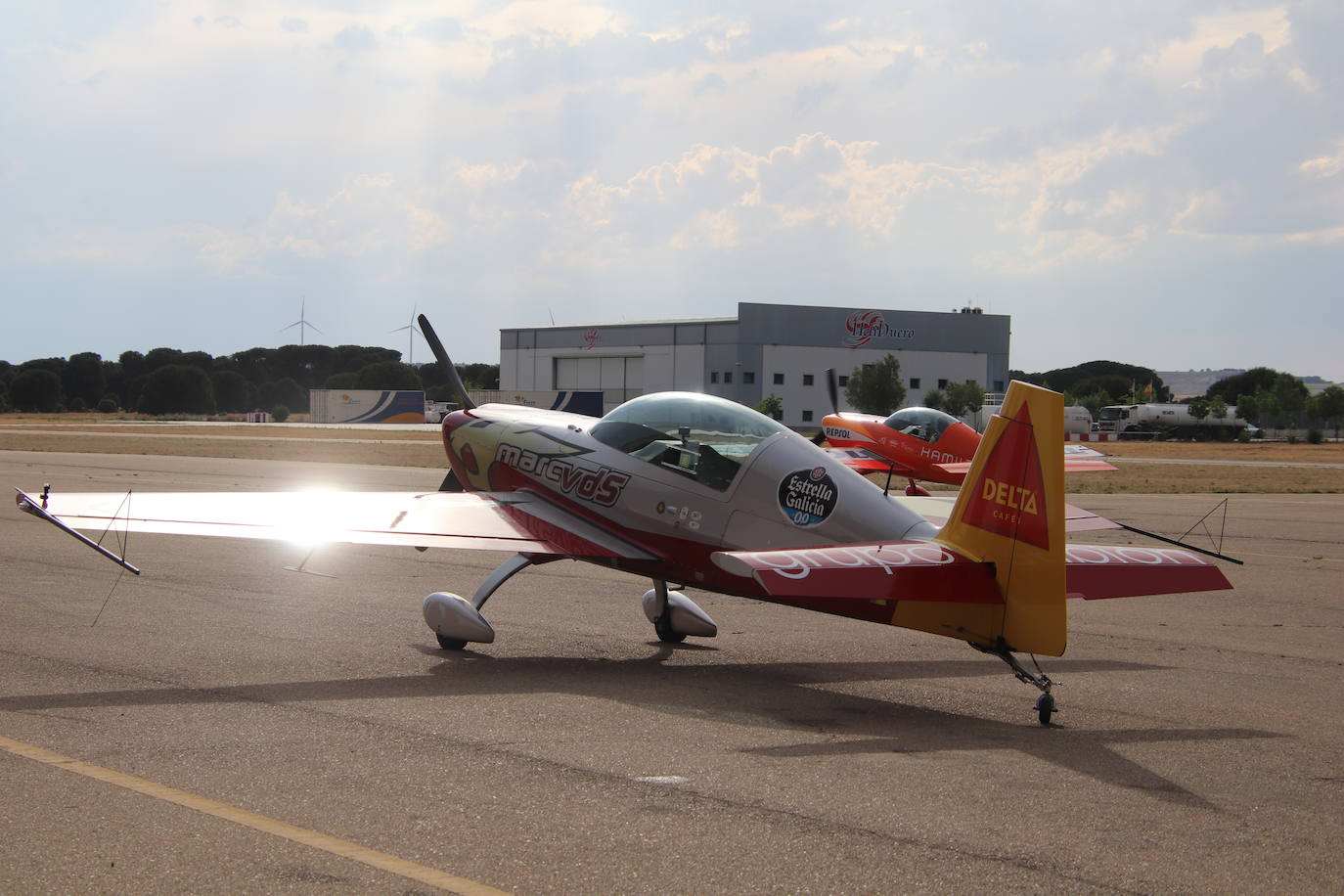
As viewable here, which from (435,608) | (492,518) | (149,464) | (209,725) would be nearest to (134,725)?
(209,725)

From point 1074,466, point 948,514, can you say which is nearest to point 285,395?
point 1074,466

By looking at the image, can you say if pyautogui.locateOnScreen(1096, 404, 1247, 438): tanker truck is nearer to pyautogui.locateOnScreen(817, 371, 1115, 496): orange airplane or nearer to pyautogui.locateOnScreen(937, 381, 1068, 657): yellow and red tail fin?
pyautogui.locateOnScreen(817, 371, 1115, 496): orange airplane

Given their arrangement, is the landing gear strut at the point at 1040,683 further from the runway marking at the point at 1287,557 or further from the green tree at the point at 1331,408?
the green tree at the point at 1331,408

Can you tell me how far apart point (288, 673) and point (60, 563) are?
7.05 m

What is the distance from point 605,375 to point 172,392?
140 ft

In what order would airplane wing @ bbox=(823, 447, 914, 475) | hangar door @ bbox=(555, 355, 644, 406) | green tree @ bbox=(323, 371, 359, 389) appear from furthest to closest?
green tree @ bbox=(323, 371, 359, 389) → hangar door @ bbox=(555, 355, 644, 406) → airplane wing @ bbox=(823, 447, 914, 475)

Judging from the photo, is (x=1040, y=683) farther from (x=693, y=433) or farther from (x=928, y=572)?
(x=693, y=433)

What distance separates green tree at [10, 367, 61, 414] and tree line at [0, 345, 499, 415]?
98 millimetres

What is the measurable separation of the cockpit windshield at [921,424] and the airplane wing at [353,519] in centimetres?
1692

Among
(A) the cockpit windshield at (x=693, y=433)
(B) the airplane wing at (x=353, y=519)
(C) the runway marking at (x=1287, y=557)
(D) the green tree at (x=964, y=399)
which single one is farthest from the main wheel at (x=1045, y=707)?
(D) the green tree at (x=964, y=399)

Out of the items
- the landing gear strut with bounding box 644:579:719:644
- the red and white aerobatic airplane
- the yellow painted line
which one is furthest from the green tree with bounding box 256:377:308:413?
the yellow painted line

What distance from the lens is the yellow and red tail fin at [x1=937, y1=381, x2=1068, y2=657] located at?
262 inches

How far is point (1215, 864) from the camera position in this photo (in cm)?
470

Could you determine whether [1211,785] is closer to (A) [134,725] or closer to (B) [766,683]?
(B) [766,683]
